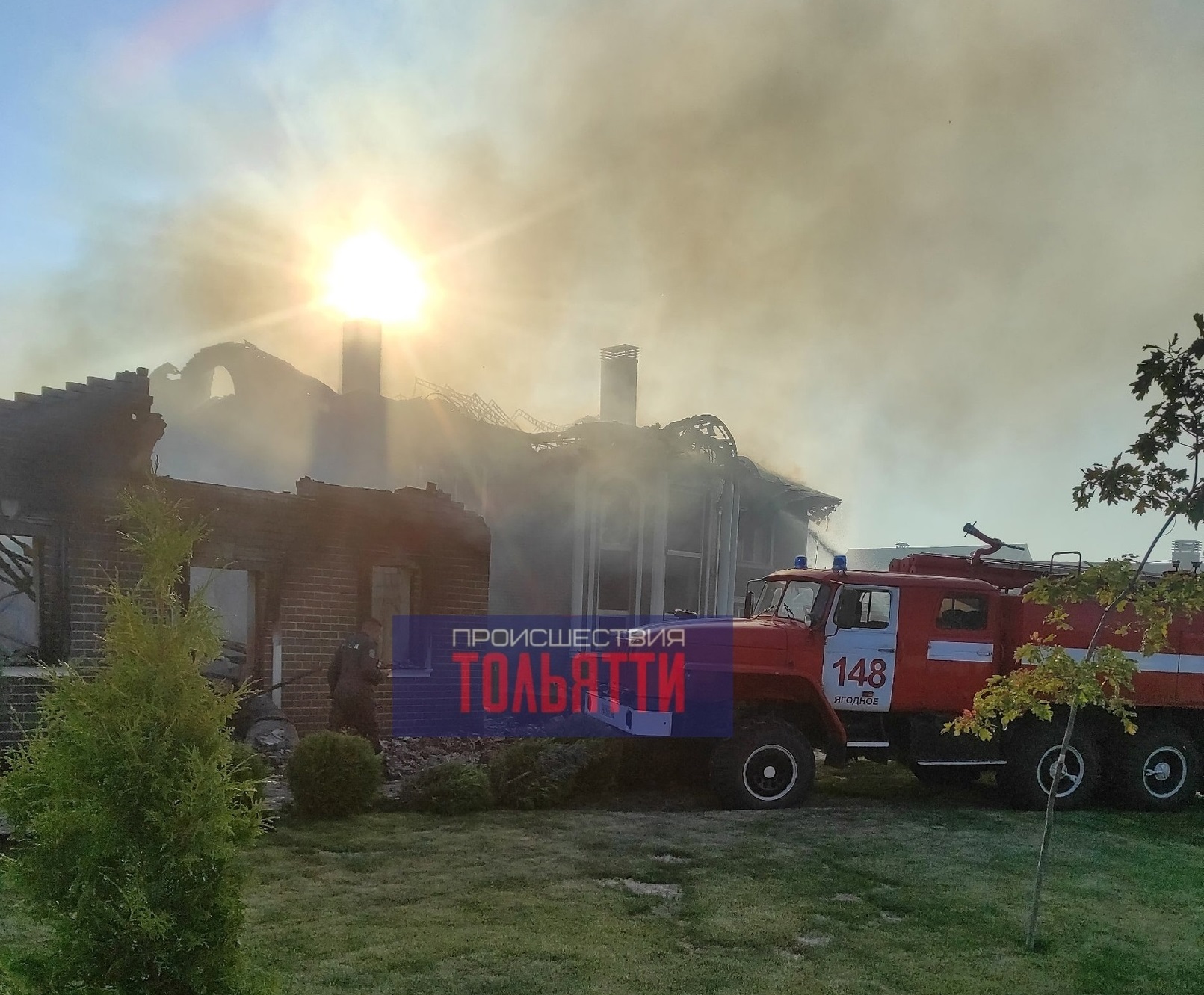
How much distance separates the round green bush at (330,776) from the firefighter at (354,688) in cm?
204

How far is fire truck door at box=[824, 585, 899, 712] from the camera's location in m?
8.80

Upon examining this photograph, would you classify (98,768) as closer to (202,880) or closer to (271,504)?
(202,880)

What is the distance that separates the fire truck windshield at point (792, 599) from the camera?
29.5 ft

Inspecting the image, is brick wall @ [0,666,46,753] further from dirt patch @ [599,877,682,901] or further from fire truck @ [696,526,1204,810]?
fire truck @ [696,526,1204,810]

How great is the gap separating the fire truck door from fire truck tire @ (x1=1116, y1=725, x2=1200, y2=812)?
9.55 ft

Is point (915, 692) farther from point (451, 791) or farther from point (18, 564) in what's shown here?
point (18, 564)

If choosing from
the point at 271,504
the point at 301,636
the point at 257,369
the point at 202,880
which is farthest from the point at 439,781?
the point at 257,369

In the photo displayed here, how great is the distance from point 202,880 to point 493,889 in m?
3.12

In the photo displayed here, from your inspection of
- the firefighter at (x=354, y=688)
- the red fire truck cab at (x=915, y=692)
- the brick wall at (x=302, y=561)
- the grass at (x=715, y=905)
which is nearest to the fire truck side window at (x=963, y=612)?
the red fire truck cab at (x=915, y=692)

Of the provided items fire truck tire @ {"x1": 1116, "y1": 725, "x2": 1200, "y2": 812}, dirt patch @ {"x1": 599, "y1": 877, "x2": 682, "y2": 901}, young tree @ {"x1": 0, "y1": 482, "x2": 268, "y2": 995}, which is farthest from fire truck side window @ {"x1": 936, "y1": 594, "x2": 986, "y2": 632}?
young tree @ {"x1": 0, "y1": 482, "x2": 268, "y2": 995}

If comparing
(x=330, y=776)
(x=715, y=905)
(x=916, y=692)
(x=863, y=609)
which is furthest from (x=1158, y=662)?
(x=330, y=776)

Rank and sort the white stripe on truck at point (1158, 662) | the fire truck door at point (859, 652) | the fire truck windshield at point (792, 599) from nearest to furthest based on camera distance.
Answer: the fire truck door at point (859, 652) < the fire truck windshield at point (792, 599) < the white stripe on truck at point (1158, 662)

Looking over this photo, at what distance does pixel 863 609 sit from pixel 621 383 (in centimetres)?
1333

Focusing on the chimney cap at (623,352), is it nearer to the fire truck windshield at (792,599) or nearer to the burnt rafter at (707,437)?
the burnt rafter at (707,437)
